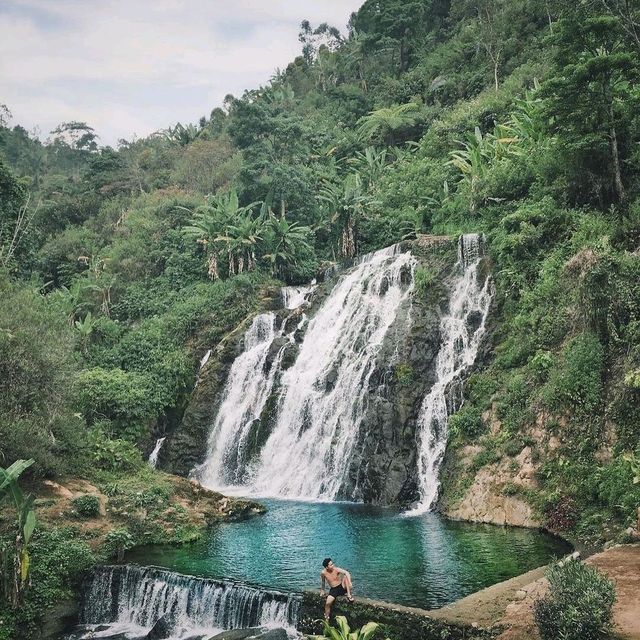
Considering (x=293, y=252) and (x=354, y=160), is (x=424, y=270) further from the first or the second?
(x=354, y=160)

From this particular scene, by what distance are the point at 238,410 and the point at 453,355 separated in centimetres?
915

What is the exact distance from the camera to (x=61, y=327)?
65.1 ft

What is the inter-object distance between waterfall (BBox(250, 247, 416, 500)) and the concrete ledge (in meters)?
9.78

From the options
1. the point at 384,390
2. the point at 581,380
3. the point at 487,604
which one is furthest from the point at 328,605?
the point at 384,390

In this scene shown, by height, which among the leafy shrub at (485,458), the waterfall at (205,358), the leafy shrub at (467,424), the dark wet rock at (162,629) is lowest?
Result: the dark wet rock at (162,629)

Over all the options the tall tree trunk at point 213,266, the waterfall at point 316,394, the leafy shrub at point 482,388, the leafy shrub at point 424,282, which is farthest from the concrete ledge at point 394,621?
the tall tree trunk at point 213,266

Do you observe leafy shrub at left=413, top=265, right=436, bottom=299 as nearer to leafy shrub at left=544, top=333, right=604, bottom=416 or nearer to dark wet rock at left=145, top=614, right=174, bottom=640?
leafy shrub at left=544, top=333, right=604, bottom=416

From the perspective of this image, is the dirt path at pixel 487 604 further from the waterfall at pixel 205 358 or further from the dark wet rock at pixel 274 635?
the waterfall at pixel 205 358

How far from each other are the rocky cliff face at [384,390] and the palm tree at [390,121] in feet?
62.8

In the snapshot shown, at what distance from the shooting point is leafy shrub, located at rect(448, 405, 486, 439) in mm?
19797

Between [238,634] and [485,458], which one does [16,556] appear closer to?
[238,634]

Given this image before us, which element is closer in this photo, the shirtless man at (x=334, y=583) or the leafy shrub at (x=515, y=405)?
the shirtless man at (x=334, y=583)

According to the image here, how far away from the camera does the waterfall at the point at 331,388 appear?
72.7 feet

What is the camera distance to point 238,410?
26031 mm
